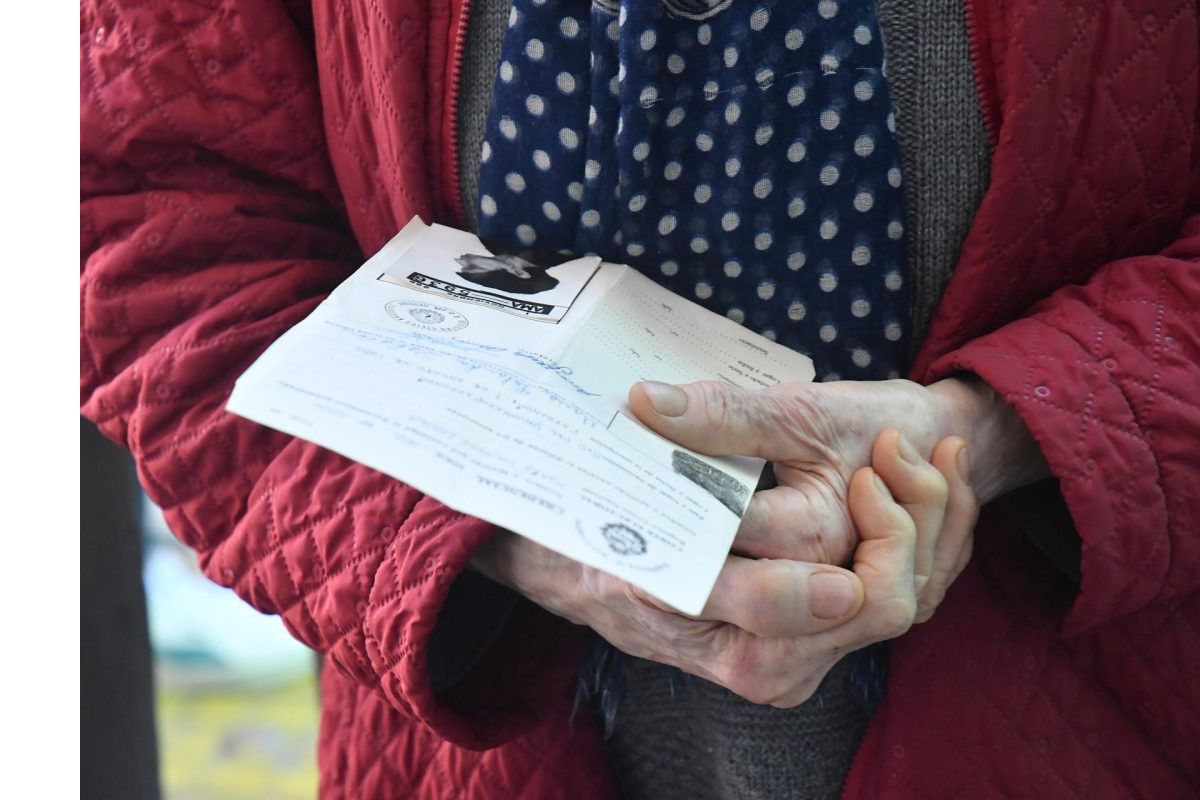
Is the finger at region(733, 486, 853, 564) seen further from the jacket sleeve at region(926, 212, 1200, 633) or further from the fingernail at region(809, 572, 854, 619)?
the jacket sleeve at region(926, 212, 1200, 633)

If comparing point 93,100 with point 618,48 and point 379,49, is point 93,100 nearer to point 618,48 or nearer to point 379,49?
point 379,49

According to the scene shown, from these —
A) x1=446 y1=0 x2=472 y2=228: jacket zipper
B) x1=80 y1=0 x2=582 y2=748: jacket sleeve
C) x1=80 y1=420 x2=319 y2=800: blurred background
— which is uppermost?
x1=446 y1=0 x2=472 y2=228: jacket zipper

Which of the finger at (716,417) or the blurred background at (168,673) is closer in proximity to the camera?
the finger at (716,417)

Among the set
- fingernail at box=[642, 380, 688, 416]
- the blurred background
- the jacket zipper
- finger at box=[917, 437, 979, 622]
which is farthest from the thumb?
the blurred background

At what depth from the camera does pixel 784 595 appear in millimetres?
513

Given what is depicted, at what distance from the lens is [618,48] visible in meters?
0.61

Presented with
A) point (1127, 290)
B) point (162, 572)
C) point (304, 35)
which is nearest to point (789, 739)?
point (1127, 290)

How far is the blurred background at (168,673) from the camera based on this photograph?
0.96 meters

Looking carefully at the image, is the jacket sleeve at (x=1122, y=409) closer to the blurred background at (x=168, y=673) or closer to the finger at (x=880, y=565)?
the finger at (x=880, y=565)

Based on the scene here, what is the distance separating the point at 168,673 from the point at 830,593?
166 cm

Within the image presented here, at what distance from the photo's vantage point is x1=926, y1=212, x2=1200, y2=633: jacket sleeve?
0.57m

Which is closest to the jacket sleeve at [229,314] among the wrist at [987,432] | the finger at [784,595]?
the finger at [784,595]

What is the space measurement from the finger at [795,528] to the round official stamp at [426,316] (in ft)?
0.72

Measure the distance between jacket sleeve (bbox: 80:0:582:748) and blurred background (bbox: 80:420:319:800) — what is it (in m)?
0.29
